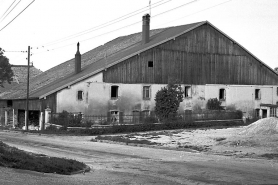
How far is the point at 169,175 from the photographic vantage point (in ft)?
54.7

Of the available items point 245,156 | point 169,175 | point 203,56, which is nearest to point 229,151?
point 245,156

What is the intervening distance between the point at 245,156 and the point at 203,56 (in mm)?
32631

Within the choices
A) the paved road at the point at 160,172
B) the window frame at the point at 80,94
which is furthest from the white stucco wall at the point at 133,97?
the paved road at the point at 160,172

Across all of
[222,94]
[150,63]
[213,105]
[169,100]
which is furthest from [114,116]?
[222,94]

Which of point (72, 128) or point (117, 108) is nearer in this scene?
point (72, 128)

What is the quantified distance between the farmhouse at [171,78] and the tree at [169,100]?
1891mm

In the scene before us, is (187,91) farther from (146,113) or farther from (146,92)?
(146,113)

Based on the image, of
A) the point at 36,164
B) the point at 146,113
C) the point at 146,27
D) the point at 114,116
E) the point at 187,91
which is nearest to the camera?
the point at 36,164

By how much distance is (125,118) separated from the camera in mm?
50562

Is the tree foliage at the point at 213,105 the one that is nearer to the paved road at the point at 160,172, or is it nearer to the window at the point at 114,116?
the window at the point at 114,116

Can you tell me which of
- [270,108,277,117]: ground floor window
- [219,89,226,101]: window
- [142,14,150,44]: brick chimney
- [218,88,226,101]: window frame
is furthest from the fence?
[142,14,150,44]: brick chimney

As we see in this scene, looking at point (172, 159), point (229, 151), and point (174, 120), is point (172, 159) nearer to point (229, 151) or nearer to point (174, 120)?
point (229, 151)

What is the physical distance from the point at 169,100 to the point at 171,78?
282cm

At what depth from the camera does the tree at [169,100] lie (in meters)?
50.4
